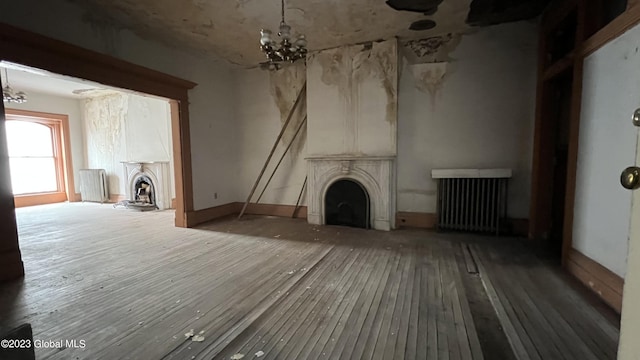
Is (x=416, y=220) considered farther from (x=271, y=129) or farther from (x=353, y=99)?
(x=271, y=129)

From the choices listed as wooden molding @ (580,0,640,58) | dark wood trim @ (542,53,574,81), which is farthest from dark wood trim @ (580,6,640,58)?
dark wood trim @ (542,53,574,81)

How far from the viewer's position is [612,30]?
6.97ft

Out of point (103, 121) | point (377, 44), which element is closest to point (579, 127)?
point (377, 44)

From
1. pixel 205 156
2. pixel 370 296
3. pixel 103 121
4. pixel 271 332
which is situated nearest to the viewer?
pixel 271 332

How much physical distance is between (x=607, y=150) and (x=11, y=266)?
17.5 feet

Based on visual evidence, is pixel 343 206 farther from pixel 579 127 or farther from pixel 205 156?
pixel 579 127

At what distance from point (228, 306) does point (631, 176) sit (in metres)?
2.28

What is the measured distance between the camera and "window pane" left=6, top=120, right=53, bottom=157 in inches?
274

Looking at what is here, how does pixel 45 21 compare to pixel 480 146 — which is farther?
pixel 480 146

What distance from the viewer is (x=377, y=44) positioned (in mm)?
4250

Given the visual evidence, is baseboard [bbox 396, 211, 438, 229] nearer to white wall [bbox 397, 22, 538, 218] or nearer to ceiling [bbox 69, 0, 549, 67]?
white wall [bbox 397, 22, 538, 218]

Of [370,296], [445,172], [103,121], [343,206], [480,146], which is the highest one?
[103,121]

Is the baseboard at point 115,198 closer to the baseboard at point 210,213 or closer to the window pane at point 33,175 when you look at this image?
the window pane at point 33,175

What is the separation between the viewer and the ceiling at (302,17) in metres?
3.12
